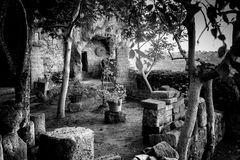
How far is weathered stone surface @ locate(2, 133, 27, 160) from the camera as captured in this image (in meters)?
1.83

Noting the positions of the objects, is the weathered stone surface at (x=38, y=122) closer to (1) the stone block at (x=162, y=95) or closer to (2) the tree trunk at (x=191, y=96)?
(2) the tree trunk at (x=191, y=96)

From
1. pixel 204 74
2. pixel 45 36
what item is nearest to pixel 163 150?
pixel 204 74

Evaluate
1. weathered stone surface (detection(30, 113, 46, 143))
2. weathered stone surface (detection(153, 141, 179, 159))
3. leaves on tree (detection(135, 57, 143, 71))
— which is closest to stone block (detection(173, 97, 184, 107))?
weathered stone surface (detection(153, 141, 179, 159))

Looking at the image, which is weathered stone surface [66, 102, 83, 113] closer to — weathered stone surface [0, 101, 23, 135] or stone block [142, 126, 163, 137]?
stone block [142, 126, 163, 137]

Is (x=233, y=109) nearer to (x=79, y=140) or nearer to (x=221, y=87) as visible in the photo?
(x=221, y=87)

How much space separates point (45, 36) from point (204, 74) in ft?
37.2

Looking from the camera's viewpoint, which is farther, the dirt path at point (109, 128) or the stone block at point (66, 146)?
the dirt path at point (109, 128)

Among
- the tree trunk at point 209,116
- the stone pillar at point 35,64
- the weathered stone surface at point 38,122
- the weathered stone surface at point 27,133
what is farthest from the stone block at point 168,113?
the stone pillar at point 35,64

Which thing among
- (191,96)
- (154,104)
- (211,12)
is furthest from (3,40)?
(154,104)

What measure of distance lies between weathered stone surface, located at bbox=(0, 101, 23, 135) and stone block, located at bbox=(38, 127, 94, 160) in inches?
30.0

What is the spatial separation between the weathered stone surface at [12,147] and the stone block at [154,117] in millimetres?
2893

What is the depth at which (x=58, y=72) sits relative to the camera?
1205 centimetres

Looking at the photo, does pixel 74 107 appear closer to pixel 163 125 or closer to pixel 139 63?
pixel 163 125

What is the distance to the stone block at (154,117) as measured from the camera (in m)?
4.21
